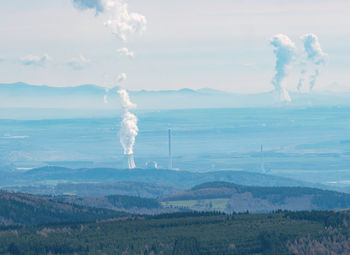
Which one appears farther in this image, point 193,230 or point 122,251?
point 193,230

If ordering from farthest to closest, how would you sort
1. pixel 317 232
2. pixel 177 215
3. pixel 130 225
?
pixel 177 215 < pixel 130 225 < pixel 317 232

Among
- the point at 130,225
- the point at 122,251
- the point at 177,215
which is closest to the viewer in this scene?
the point at 122,251

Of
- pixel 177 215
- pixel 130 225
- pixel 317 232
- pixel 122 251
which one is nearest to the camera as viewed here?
pixel 122 251

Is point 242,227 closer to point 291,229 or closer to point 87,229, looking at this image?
point 291,229

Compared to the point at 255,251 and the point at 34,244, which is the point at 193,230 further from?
the point at 34,244

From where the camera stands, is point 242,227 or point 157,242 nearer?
point 157,242

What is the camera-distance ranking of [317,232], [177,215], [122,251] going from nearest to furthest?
[122,251], [317,232], [177,215]

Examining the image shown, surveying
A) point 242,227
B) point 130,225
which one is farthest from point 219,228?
point 130,225

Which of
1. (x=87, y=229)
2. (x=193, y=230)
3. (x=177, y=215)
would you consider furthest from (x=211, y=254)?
(x=177, y=215)
